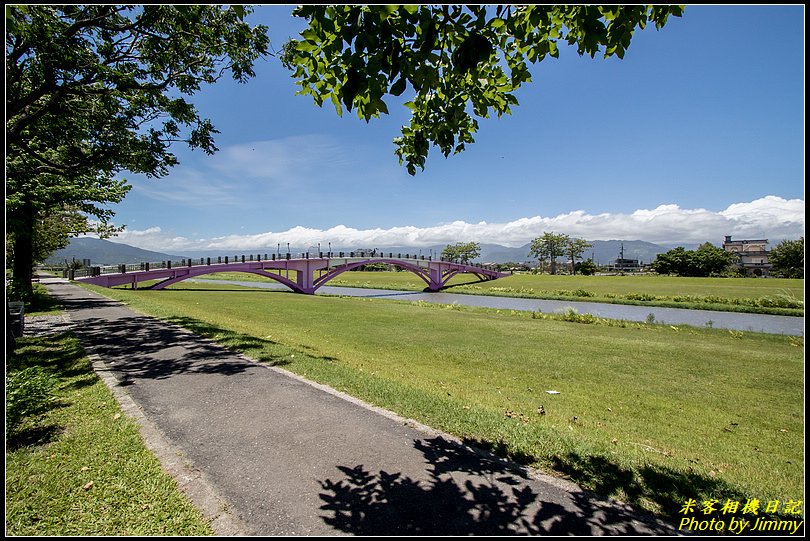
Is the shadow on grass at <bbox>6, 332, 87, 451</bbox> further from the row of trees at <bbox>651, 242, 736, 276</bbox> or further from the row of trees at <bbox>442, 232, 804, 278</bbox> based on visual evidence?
the row of trees at <bbox>651, 242, 736, 276</bbox>

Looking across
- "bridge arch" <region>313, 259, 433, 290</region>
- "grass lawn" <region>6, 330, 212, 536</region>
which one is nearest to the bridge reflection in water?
"bridge arch" <region>313, 259, 433, 290</region>

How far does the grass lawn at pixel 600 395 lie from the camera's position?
4.64m

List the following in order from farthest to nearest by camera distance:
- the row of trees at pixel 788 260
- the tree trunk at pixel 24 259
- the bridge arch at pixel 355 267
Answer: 1. the row of trees at pixel 788 260
2. the bridge arch at pixel 355 267
3. the tree trunk at pixel 24 259

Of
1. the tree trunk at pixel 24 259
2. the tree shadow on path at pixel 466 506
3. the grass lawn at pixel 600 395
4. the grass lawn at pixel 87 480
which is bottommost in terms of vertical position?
the grass lawn at pixel 600 395

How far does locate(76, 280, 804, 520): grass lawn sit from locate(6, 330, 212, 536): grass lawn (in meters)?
3.39

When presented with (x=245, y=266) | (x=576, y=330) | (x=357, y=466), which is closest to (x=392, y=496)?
(x=357, y=466)

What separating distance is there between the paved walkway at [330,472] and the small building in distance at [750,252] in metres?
132

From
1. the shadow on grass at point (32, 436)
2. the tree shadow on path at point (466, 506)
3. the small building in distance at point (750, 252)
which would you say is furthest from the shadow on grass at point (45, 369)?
the small building in distance at point (750, 252)

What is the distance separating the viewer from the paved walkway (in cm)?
341

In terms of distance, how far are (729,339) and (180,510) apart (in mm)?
24764

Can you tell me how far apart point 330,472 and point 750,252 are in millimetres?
176787

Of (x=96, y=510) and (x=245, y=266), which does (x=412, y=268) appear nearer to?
(x=245, y=266)

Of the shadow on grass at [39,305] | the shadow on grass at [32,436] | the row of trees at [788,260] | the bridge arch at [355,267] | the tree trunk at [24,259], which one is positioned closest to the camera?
the shadow on grass at [32,436]

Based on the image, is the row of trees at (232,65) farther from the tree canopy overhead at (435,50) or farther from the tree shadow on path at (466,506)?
the tree shadow on path at (466,506)
